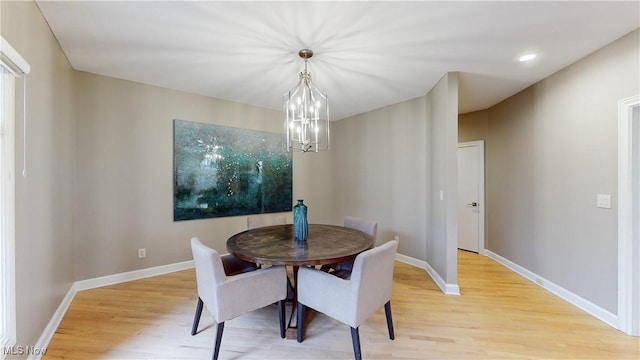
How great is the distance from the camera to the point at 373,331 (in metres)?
2.11

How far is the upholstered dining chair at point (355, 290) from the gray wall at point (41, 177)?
1.76 meters

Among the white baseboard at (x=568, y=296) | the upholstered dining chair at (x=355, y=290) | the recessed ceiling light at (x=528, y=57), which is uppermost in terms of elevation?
the recessed ceiling light at (x=528, y=57)

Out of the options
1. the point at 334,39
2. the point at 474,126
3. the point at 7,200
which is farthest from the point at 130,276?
the point at 474,126

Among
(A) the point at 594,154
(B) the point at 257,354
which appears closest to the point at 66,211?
(B) the point at 257,354

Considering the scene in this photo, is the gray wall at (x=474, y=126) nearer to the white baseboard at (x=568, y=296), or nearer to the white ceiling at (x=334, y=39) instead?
the white ceiling at (x=334, y=39)

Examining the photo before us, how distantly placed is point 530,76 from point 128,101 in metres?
4.72

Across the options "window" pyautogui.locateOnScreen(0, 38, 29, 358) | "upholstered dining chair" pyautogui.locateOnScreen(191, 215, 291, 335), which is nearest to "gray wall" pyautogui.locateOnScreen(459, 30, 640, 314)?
"upholstered dining chair" pyautogui.locateOnScreen(191, 215, 291, 335)

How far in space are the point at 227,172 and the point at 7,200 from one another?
2406mm

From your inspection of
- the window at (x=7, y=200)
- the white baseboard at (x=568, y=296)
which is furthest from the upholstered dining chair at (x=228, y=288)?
the white baseboard at (x=568, y=296)

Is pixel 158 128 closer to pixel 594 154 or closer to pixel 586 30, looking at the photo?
pixel 586 30

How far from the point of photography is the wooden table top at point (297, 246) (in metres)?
1.87

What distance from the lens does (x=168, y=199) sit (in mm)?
3373

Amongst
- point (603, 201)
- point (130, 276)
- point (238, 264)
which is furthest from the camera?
point (130, 276)

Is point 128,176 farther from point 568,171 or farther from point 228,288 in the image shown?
point 568,171
